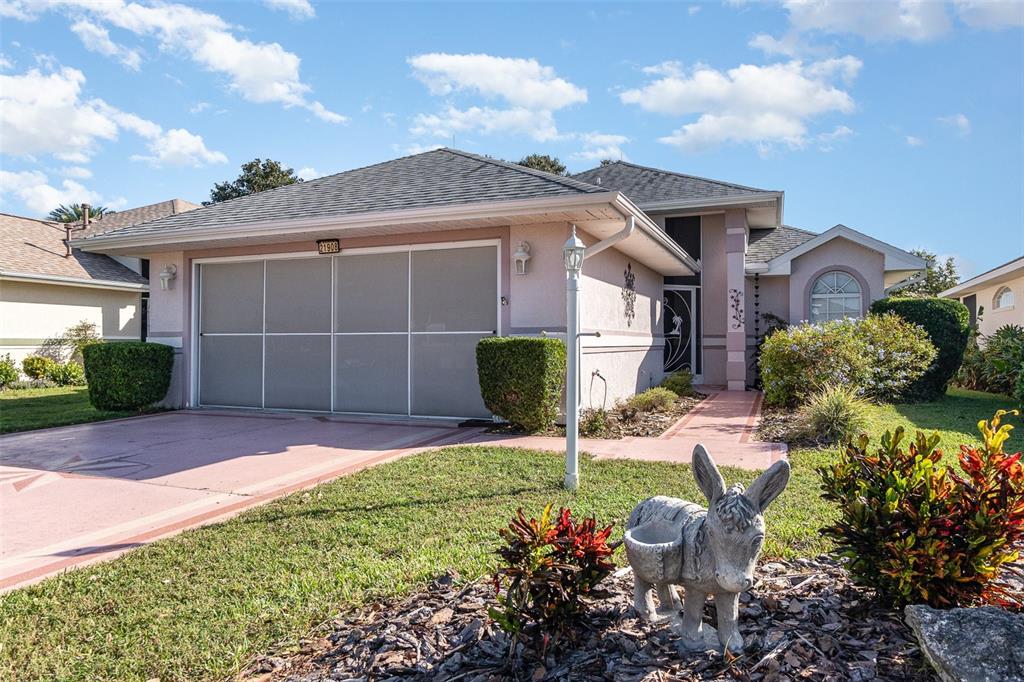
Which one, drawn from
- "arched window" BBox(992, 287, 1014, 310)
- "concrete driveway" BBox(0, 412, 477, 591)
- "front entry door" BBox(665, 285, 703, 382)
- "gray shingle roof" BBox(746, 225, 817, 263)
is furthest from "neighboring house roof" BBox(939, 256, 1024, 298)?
"concrete driveway" BBox(0, 412, 477, 591)

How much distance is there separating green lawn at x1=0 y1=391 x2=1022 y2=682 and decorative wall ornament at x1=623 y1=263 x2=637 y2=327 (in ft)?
18.3

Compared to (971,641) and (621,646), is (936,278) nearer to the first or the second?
(971,641)

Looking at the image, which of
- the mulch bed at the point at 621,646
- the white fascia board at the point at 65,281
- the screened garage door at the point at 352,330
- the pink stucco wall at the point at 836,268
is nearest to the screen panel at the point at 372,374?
the screened garage door at the point at 352,330

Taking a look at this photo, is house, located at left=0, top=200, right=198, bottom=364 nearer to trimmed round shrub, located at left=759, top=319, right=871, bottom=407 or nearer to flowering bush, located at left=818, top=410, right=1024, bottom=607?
trimmed round shrub, located at left=759, top=319, right=871, bottom=407

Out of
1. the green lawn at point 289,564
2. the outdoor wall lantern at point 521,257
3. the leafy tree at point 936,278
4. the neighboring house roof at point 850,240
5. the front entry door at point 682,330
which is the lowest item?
the green lawn at point 289,564

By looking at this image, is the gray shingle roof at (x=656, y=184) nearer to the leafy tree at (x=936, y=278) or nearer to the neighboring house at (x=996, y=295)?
the neighboring house at (x=996, y=295)

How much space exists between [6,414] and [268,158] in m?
24.5

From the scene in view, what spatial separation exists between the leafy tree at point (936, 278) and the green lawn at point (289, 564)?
2979 centimetres

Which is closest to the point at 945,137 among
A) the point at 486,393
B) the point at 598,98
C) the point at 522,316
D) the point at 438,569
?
the point at 598,98

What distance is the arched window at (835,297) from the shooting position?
1462 cm

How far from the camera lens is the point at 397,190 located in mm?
10000

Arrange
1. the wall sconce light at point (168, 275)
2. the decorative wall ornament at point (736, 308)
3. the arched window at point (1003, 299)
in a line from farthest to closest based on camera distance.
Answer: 1. the arched window at point (1003, 299)
2. the decorative wall ornament at point (736, 308)
3. the wall sconce light at point (168, 275)

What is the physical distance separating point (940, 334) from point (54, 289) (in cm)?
2369

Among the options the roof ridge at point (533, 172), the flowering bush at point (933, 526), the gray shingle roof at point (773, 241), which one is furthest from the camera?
the gray shingle roof at point (773, 241)
